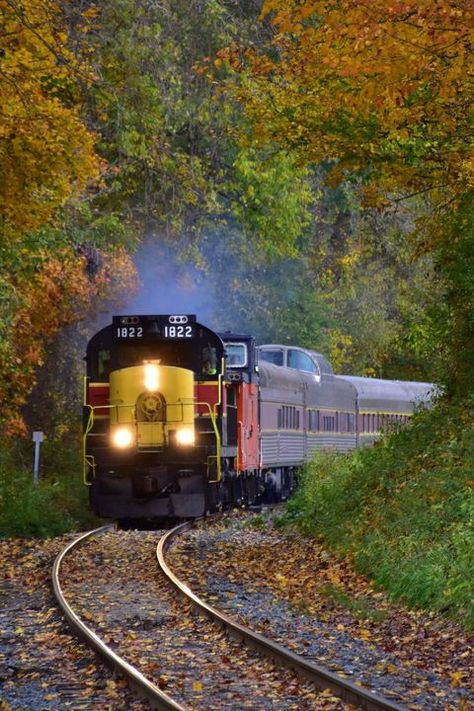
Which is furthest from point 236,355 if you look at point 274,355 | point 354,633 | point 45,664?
point 45,664

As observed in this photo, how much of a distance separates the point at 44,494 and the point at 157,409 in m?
5.18

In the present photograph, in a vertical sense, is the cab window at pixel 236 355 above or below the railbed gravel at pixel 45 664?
above

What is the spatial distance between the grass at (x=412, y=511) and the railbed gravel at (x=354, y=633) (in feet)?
1.18

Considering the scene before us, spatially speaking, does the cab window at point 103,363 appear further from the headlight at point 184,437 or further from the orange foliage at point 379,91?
the orange foliage at point 379,91

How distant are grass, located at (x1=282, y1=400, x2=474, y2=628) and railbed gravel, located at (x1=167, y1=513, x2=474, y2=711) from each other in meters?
0.36

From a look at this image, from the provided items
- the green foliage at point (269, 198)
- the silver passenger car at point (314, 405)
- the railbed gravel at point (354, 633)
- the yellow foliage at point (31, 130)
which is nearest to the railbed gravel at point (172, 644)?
the railbed gravel at point (354, 633)

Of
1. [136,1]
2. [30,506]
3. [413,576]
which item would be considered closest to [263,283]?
[136,1]

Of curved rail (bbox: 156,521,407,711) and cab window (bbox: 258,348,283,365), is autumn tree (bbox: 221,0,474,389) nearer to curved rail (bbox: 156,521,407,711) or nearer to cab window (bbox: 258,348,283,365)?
curved rail (bbox: 156,521,407,711)

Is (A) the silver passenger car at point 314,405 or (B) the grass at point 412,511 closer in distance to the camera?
(B) the grass at point 412,511

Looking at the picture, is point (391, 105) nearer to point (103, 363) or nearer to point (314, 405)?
point (103, 363)

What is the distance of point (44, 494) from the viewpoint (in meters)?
27.2

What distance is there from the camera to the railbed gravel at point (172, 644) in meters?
9.98

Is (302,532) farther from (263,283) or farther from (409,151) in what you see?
(263,283)

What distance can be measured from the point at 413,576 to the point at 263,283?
30752 millimetres
